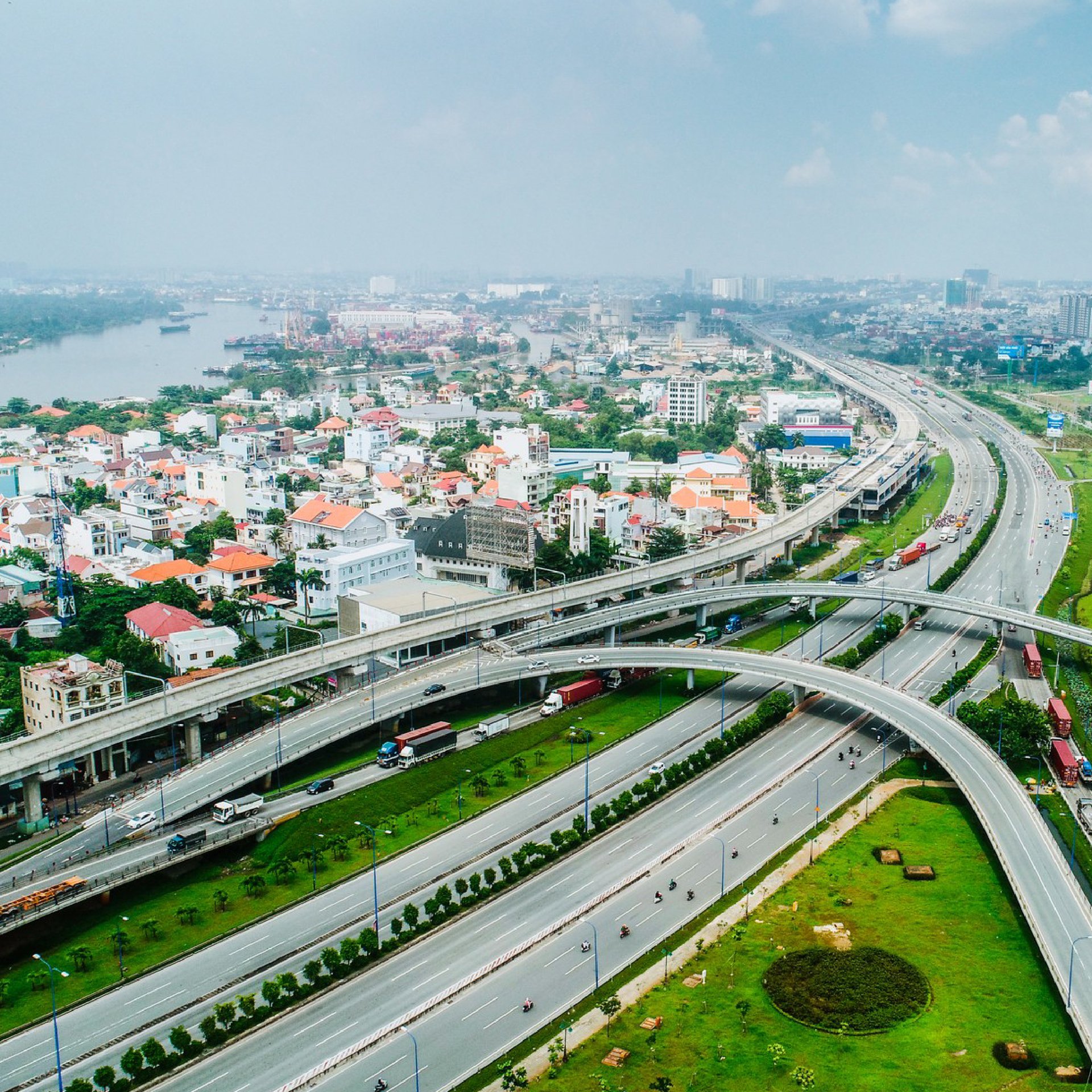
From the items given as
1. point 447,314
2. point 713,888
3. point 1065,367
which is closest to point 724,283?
point 447,314

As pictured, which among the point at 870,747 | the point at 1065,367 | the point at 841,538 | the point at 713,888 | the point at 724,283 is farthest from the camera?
the point at 724,283

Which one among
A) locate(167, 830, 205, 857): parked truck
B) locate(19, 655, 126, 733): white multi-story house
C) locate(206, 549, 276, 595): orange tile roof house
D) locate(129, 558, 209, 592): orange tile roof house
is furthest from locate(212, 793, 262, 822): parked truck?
locate(206, 549, 276, 595): orange tile roof house

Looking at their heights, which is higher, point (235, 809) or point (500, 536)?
point (500, 536)

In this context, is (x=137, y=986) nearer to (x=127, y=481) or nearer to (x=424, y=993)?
(x=424, y=993)

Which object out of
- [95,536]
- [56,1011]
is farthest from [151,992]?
[95,536]

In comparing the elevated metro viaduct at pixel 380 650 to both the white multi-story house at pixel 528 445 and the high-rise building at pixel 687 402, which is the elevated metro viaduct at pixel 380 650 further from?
the high-rise building at pixel 687 402

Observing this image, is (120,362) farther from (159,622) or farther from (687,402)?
(159,622)
